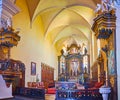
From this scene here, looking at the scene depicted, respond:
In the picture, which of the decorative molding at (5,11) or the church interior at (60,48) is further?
the decorative molding at (5,11)

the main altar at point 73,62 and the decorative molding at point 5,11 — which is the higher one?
the decorative molding at point 5,11

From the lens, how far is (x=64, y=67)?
28.1 metres

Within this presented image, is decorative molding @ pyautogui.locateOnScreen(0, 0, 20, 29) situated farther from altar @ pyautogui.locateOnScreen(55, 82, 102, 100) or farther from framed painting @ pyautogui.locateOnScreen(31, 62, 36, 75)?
framed painting @ pyautogui.locateOnScreen(31, 62, 36, 75)

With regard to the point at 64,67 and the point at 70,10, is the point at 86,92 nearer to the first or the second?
the point at 70,10

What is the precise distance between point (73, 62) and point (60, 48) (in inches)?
92.2

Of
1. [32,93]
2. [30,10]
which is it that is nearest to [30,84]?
[32,93]

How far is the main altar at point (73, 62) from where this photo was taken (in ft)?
89.0

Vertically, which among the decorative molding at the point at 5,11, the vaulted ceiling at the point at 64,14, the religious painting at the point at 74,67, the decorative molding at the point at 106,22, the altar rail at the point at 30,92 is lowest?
the altar rail at the point at 30,92

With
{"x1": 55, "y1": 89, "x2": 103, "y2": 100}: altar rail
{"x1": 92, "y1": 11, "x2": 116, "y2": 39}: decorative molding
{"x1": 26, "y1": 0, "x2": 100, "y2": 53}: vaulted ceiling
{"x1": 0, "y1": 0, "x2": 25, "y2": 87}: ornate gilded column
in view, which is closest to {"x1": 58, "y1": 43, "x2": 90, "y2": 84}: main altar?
{"x1": 26, "y1": 0, "x2": 100, "y2": 53}: vaulted ceiling

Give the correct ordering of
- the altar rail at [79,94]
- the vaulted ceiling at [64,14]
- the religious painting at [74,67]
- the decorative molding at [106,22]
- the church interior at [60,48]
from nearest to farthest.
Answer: the decorative molding at [106,22] → the church interior at [60,48] → the altar rail at [79,94] → the vaulted ceiling at [64,14] → the religious painting at [74,67]

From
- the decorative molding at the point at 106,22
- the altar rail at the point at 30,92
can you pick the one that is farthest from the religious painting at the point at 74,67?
the decorative molding at the point at 106,22

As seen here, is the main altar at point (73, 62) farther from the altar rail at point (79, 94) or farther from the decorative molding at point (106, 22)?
the decorative molding at point (106, 22)

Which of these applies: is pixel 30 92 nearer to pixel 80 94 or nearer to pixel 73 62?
pixel 80 94

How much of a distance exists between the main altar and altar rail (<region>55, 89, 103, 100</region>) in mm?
17394
